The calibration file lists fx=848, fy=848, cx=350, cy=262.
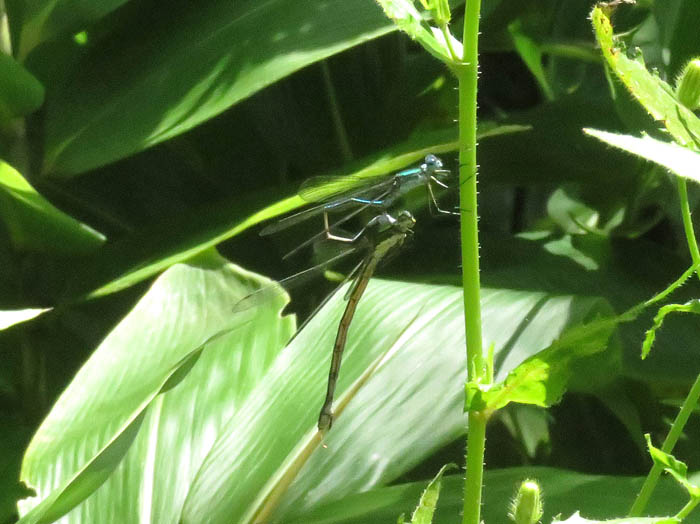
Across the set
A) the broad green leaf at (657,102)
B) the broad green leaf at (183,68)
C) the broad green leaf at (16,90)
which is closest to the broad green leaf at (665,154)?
the broad green leaf at (657,102)

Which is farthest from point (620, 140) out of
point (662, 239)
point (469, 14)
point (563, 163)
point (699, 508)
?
point (662, 239)

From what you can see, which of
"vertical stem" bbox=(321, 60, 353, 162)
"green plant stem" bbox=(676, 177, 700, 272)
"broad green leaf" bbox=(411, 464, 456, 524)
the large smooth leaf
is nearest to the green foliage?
"broad green leaf" bbox=(411, 464, 456, 524)

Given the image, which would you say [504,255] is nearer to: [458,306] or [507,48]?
[458,306]

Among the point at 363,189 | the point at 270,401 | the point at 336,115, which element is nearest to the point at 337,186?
the point at 363,189

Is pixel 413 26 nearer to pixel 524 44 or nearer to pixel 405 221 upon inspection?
pixel 405 221

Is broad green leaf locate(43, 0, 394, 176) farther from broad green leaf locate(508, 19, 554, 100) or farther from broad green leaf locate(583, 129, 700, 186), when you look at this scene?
broad green leaf locate(583, 129, 700, 186)

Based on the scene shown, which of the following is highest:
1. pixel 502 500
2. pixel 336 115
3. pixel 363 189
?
pixel 336 115
